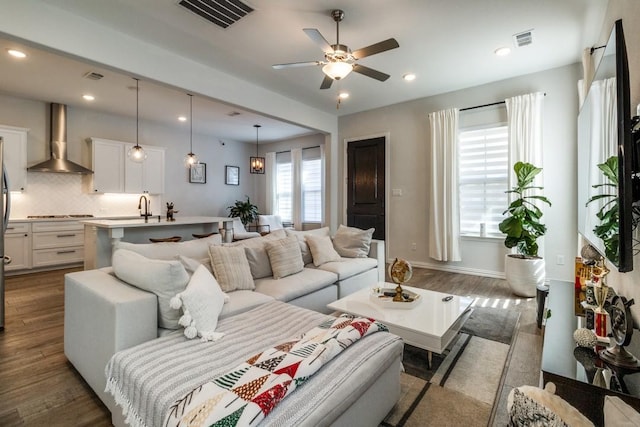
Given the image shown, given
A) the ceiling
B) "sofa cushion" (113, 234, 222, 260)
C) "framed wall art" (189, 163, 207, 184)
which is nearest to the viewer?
"sofa cushion" (113, 234, 222, 260)

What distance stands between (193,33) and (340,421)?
3.62 metres

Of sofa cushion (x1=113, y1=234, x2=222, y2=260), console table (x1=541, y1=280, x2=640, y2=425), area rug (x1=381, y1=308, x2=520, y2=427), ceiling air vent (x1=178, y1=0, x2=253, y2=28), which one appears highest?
ceiling air vent (x1=178, y1=0, x2=253, y2=28)

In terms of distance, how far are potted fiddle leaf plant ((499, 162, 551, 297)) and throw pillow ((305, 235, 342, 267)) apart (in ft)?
7.26

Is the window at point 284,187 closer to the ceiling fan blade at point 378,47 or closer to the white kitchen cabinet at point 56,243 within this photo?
the white kitchen cabinet at point 56,243

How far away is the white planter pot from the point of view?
146 inches

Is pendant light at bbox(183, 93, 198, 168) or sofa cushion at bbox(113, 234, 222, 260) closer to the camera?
sofa cushion at bbox(113, 234, 222, 260)

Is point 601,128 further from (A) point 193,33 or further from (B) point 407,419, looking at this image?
(A) point 193,33

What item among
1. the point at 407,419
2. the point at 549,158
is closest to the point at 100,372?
the point at 407,419

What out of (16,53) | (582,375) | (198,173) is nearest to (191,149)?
(198,173)

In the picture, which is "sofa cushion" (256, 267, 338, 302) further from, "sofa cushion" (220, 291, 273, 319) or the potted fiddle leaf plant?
the potted fiddle leaf plant

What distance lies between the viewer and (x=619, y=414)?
0.73 metres

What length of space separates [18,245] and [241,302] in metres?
4.93

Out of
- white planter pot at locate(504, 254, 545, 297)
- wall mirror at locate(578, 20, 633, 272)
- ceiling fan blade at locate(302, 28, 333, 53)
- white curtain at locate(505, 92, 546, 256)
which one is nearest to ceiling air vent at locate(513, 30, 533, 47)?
white curtain at locate(505, 92, 546, 256)

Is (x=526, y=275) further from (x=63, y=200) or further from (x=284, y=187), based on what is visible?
(x=63, y=200)
